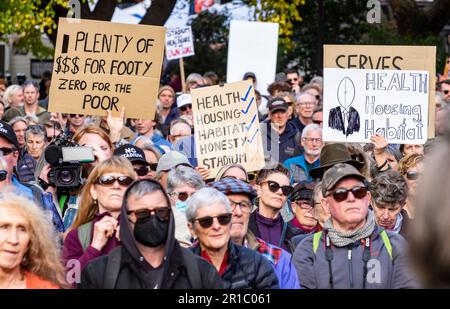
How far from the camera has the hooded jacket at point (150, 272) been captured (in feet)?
15.3

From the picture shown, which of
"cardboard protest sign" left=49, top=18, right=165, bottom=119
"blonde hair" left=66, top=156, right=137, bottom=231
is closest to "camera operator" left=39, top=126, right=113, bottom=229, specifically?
"blonde hair" left=66, top=156, right=137, bottom=231

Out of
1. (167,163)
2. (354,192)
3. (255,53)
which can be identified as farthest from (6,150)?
(255,53)

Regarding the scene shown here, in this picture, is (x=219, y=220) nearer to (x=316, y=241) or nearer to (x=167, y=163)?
(x=316, y=241)

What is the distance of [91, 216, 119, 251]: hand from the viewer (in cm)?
555

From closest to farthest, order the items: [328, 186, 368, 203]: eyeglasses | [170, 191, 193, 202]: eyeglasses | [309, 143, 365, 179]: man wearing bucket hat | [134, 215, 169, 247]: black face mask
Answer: [134, 215, 169, 247]: black face mask → [328, 186, 368, 203]: eyeglasses → [170, 191, 193, 202]: eyeglasses → [309, 143, 365, 179]: man wearing bucket hat

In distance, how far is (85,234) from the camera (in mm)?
5754

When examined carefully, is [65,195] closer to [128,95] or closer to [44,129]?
[128,95]

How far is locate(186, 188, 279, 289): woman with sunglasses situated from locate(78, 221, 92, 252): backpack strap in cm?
66

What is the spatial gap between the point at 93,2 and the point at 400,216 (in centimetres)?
1358

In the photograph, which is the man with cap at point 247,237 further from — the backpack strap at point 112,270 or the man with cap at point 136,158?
the man with cap at point 136,158

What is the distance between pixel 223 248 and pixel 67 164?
236cm

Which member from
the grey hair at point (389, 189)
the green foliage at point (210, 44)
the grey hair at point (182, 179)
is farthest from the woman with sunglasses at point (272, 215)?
the green foliage at point (210, 44)

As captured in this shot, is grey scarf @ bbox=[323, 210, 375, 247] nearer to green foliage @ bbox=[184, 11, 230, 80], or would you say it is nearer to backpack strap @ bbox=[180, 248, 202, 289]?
backpack strap @ bbox=[180, 248, 202, 289]
